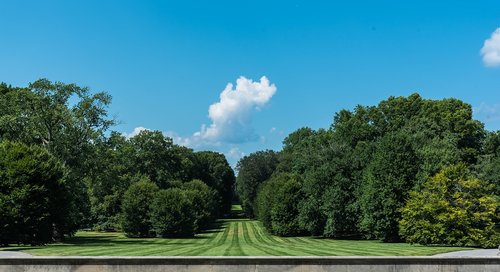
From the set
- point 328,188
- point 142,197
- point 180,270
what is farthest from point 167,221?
point 180,270

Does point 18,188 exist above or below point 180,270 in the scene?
above

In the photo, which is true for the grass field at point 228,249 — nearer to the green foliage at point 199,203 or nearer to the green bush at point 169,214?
the green bush at point 169,214

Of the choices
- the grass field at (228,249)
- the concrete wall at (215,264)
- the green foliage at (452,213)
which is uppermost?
the green foliage at (452,213)

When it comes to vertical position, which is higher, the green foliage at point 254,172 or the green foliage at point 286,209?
the green foliage at point 254,172

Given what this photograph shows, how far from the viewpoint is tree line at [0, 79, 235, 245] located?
3372 cm

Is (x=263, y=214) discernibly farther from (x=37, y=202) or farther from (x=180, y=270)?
(x=180, y=270)

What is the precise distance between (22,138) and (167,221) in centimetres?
1972

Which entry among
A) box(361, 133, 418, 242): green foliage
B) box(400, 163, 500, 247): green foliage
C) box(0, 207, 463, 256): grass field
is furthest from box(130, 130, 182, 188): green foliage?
Result: box(400, 163, 500, 247): green foliage

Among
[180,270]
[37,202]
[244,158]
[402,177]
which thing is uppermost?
[244,158]

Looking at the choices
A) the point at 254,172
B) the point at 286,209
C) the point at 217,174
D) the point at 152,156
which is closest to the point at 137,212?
the point at 286,209

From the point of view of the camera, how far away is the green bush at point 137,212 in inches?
2325

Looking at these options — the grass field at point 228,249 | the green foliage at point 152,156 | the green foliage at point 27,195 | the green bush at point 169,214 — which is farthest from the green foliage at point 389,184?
the green foliage at point 152,156

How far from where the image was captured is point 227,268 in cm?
1430

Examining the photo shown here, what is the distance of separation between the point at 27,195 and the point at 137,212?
26276 millimetres
